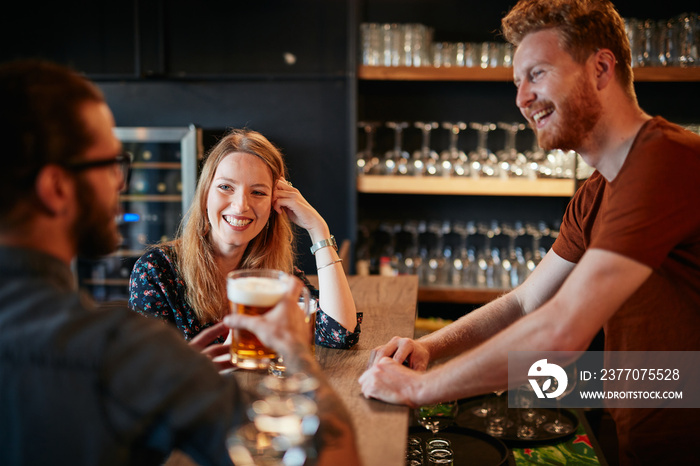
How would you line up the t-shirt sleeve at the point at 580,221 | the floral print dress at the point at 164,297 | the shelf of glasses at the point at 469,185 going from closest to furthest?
1. the t-shirt sleeve at the point at 580,221
2. the floral print dress at the point at 164,297
3. the shelf of glasses at the point at 469,185

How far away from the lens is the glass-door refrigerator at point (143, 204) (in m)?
3.98

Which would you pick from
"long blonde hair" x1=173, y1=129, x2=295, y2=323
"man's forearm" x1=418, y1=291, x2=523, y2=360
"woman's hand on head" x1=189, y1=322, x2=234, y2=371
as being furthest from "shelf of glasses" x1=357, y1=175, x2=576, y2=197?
"woman's hand on head" x1=189, y1=322, x2=234, y2=371

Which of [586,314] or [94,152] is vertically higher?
[94,152]

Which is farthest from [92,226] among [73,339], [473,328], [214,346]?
[473,328]

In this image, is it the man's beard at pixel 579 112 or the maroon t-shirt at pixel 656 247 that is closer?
the maroon t-shirt at pixel 656 247

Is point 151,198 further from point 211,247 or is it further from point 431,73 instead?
point 211,247

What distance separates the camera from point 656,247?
3.99 ft

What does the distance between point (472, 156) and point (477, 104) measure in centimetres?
51

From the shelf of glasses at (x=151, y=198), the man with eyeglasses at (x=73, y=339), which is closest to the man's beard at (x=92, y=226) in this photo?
the man with eyeglasses at (x=73, y=339)

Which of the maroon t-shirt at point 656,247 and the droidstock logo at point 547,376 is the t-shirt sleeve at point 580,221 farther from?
the droidstock logo at point 547,376

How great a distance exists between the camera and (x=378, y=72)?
141 inches

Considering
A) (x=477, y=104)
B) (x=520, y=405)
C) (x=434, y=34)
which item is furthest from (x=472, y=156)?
(x=520, y=405)

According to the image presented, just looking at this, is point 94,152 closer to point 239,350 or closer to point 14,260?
point 14,260

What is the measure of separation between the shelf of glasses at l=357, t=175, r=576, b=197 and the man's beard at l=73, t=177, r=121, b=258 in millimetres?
2695
